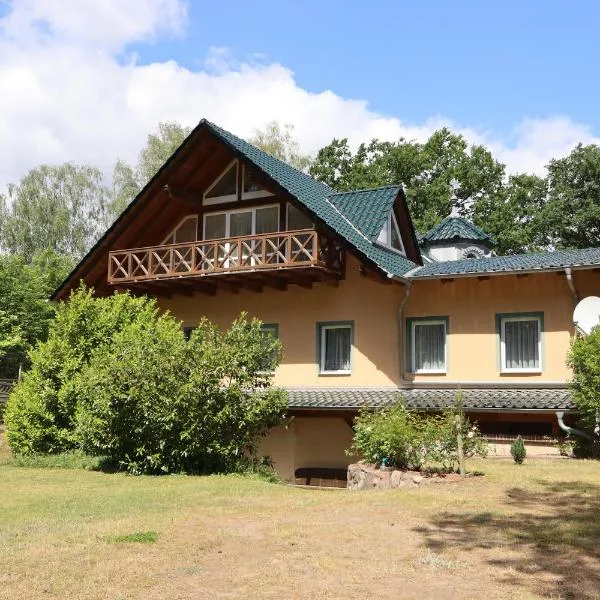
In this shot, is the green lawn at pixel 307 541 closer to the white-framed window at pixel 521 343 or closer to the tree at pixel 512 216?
the white-framed window at pixel 521 343

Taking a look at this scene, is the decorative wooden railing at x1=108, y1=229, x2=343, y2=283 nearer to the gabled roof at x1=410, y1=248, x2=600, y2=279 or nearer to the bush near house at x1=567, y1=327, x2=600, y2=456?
the gabled roof at x1=410, y1=248, x2=600, y2=279

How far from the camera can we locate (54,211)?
46.3m

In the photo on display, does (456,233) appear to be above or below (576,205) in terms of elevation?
below

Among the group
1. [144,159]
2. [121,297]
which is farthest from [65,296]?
[144,159]

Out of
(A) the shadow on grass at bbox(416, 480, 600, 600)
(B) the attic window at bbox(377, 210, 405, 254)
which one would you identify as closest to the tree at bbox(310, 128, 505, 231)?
(B) the attic window at bbox(377, 210, 405, 254)

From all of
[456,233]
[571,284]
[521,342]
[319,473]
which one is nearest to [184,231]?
[319,473]

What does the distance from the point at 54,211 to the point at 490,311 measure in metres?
34.8

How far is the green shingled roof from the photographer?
1897 cm

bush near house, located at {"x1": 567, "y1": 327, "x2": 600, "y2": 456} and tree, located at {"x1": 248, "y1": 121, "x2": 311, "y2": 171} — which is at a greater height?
tree, located at {"x1": 248, "y1": 121, "x2": 311, "y2": 171}

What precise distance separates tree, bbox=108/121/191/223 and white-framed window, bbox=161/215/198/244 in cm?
1836

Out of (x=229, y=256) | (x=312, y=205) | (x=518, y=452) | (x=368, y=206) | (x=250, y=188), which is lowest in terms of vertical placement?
(x=518, y=452)

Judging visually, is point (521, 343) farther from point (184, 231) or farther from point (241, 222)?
point (184, 231)

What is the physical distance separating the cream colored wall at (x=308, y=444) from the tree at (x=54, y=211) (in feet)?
98.2

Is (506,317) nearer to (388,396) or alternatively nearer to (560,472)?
(388,396)
